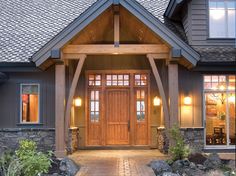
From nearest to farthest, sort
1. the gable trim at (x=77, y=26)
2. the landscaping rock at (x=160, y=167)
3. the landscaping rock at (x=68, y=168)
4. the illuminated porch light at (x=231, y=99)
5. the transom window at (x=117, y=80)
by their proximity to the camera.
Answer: the landscaping rock at (x=68, y=168)
the landscaping rock at (x=160, y=167)
the gable trim at (x=77, y=26)
the illuminated porch light at (x=231, y=99)
the transom window at (x=117, y=80)

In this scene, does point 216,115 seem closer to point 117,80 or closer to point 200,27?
point 200,27

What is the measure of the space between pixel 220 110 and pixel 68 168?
6078 mm

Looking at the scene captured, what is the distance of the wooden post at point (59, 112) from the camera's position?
12.5 metres

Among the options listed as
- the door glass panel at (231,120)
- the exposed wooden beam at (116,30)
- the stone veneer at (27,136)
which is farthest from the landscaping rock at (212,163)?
the stone veneer at (27,136)

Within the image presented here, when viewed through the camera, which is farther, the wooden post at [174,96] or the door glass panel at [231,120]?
the door glass panel at [231,120]

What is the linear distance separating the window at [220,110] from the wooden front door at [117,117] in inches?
124

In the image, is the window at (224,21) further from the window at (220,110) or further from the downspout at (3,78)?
the downspout at (3,78)

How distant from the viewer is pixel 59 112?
1266cm

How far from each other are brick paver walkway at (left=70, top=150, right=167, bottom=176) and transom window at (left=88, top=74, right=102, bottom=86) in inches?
Result: 100

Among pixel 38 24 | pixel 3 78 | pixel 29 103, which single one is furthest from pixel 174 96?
pixel 38 24

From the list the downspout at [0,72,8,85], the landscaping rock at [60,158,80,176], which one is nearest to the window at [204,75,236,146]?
the landscaping rock at [60,158,80,176]

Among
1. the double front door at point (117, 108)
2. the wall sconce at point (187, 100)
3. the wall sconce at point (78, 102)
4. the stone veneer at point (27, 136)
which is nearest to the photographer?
the stone veneer at point (27, 136)

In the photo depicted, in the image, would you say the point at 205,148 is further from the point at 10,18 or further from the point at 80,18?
the point at 10,18

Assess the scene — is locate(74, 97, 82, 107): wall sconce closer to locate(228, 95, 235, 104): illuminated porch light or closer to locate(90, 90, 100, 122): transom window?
locate(90, 90, 100, 122): transom window
